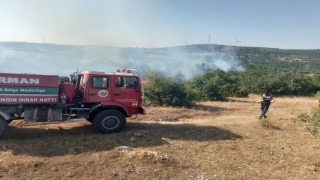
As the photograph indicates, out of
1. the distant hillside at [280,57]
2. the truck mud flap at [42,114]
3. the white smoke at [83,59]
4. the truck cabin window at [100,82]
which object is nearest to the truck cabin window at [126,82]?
the truck cabin window at [100,82]

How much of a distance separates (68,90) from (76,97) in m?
0.39

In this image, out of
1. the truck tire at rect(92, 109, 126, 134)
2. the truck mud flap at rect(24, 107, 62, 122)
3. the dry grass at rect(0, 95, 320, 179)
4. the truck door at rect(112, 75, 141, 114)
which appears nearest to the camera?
the dry grass at rect(0, 95, 320, 179)

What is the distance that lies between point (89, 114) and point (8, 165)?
3.33 metres

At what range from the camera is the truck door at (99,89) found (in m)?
8.59

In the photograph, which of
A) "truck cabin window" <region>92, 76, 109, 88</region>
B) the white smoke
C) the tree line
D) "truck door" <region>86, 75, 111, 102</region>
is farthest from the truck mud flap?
the white smoke

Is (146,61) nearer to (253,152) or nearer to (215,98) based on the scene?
(215,98)

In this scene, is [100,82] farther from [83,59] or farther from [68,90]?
[83,59]

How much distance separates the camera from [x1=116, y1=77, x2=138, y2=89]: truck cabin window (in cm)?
898

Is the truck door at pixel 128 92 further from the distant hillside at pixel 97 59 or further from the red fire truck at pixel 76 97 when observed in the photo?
the distant hillside at pixel 97 59

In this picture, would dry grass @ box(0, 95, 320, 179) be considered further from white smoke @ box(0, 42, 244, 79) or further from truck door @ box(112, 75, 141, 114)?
white smoke @ box(0, 42, 244, 79)

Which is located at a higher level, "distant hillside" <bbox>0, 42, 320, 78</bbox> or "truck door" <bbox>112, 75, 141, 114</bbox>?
"distant hillside" <bbox>0, 42, 320, 78</bbox>

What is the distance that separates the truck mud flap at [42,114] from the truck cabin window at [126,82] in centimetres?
211

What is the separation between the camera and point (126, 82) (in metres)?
9.11

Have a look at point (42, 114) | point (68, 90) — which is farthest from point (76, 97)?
point (42, 114)
